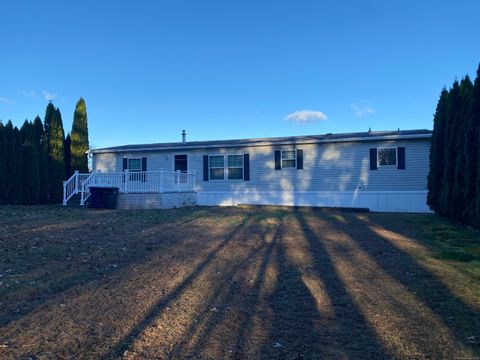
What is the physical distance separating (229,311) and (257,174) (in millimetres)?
13601

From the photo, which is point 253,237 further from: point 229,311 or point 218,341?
point 218,341

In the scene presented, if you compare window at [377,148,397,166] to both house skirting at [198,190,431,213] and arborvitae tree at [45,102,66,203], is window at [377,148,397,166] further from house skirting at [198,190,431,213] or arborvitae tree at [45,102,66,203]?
arborvitae tree at [45,102,66,203]

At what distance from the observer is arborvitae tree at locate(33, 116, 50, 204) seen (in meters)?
17.1

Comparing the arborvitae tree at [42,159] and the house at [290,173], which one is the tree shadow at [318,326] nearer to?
the house at [290,173]

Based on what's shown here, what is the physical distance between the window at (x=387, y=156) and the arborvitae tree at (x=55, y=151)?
14057 mm

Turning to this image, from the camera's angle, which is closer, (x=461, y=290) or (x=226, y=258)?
(x=461, y=290)

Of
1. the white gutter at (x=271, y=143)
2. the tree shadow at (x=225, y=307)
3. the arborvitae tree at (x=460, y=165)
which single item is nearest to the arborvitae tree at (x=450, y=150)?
the arborvitae tree at (x=460, y=165)

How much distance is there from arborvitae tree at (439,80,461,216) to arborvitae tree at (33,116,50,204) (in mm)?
15692

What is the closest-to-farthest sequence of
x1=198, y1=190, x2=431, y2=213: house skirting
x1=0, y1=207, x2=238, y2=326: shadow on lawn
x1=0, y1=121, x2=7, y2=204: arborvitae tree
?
1. x1=0, y1=207, x2=238, y2=326: shadow on lawn
2. x1=0, y1=121, x2=7, y2=204: arborvitae tree
3. x1=198, y1=190, x2=431, y2=213: house skirting

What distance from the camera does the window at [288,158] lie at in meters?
17.0

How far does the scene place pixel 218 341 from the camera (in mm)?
3285

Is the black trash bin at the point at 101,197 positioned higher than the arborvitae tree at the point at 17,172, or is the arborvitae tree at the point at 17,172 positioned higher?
the arborvitae tree at the point at 17,172

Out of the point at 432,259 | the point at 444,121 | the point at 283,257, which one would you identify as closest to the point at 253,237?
the point at 283,257

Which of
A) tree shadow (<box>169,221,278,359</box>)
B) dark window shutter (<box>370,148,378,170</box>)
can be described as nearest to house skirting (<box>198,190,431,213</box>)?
dark window shutter (<box>370,148,378,170</box>)
